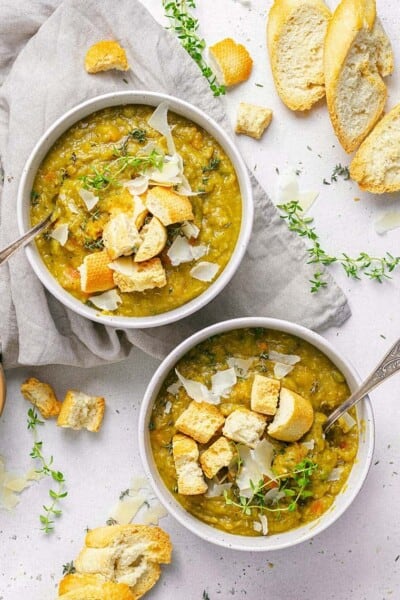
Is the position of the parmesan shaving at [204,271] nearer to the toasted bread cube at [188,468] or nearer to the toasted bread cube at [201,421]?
the toasted bread cube at [201,421]

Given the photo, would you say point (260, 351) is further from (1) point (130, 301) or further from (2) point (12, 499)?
(2) point (12, 499)

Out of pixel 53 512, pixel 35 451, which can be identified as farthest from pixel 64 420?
pixel 53 512

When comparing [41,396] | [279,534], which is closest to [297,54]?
[41,396]

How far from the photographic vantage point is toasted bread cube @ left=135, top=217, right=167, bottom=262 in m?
2.97

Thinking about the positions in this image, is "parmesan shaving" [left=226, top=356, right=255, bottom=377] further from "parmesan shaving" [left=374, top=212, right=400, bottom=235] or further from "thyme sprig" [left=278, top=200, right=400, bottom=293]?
"parmesan shaving" [left=374, top=212, right=400, bottom=235]

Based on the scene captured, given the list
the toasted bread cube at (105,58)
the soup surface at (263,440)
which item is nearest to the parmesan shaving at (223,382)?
the soup surface at (263,440)

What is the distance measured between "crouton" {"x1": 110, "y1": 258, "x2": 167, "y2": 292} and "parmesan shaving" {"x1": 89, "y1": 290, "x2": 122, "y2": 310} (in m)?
0.10

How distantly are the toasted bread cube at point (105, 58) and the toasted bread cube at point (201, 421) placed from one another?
4.99 feet

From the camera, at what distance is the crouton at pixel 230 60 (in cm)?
352

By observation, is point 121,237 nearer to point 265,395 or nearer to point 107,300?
point 107,300

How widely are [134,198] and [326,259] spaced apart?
3.23 feet

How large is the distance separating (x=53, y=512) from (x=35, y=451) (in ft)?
1.01

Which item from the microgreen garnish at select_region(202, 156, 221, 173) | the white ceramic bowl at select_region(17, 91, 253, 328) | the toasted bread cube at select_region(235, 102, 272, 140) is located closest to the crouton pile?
the white ceramic bowl at select_region(17, 91, 253, 328)

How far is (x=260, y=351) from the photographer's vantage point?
319 cm
